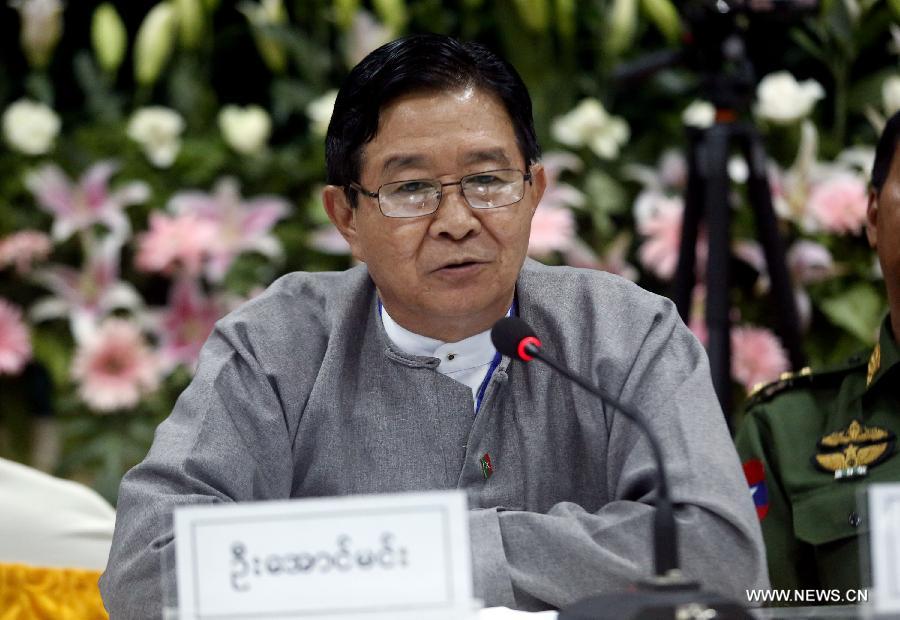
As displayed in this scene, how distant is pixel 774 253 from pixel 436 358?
112 cm

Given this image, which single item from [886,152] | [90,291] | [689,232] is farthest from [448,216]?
[90,291]

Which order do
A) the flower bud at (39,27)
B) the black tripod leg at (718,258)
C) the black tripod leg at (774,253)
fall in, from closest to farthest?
1. the black tripod leg at (718,258)
2. the black tripod leg at (774,253)
3. the flower bud at (39,27)

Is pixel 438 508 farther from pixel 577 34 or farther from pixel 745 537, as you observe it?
pixel 577 34

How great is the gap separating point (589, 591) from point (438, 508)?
410 millimetres

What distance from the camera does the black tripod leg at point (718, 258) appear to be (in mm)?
2438

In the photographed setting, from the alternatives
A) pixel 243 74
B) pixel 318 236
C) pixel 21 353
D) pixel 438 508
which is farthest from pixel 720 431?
pixel 243 74

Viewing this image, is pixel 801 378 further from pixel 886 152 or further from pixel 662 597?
pixel 662 597

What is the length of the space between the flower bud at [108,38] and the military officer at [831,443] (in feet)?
6.35

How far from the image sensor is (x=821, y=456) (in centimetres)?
202

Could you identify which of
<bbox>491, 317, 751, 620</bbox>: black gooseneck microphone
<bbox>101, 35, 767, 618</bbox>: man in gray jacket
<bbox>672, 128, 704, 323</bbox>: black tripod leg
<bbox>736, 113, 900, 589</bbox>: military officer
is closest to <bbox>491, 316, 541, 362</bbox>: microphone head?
<bbox>491, 317, 751, 620</bbox>: black gooseneck microphone

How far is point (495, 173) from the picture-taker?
67.2 inches

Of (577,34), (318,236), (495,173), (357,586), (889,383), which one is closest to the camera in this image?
(357,586)

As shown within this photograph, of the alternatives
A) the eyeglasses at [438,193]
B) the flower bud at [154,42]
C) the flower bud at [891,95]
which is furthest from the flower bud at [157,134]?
the flower bud at [891,95]

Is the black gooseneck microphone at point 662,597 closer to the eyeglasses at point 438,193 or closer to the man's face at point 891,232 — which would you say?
the eyeglasses at point 438,193
